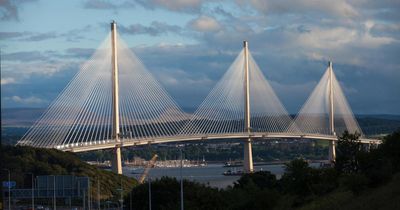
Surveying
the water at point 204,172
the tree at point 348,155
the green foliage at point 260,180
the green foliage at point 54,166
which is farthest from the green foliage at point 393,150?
the water at point 204,172

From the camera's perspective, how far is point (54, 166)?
264 ft

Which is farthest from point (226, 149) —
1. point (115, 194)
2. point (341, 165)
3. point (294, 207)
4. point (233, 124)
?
point (294, 207)

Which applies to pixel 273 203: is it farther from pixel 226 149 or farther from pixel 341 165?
pixel 226 149

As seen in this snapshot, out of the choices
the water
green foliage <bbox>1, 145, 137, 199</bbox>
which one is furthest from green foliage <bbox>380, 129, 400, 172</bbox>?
the water

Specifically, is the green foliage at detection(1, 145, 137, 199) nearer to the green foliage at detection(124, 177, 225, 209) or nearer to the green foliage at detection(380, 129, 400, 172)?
the green foliage at detection(124, 177, 225, 209)

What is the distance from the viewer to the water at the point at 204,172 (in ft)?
361

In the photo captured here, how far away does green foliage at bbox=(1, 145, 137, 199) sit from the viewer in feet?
260

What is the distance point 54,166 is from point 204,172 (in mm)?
66210

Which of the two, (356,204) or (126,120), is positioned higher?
(126,120)

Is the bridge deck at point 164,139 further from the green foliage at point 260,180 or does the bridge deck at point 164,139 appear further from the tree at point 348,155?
the tree at point 348,155

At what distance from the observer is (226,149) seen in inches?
6786

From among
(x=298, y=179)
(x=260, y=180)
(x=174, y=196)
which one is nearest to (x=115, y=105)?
(x=260, y=180)

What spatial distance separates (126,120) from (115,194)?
1275 cm

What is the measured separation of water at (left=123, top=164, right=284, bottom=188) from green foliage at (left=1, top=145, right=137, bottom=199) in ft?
67.8
